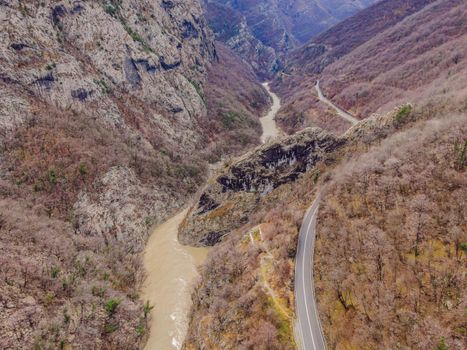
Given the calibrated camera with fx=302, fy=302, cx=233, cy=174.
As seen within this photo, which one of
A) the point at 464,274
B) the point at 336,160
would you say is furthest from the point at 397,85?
the point at 464,274

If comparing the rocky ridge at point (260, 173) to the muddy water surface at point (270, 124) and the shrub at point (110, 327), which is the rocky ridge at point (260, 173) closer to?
the shrub at point (110, 327)

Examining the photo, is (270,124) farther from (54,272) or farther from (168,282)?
(54,272)

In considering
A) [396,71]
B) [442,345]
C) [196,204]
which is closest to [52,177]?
[196,204]

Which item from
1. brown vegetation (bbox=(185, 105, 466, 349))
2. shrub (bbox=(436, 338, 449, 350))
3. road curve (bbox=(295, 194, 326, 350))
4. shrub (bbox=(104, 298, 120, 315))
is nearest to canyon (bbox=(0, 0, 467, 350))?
shrub (bbox=(436, 338, 449, 350))

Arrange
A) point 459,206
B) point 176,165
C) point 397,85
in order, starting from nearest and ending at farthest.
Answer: point 459,206 < point 176,165 < point 397,85

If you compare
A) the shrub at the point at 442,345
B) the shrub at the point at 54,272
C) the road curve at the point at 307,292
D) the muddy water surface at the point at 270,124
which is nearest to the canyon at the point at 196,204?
the shrub at the point at 442,345

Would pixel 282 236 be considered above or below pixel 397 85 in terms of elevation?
above

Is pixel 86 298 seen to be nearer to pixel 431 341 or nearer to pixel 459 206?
pixel 431 341
